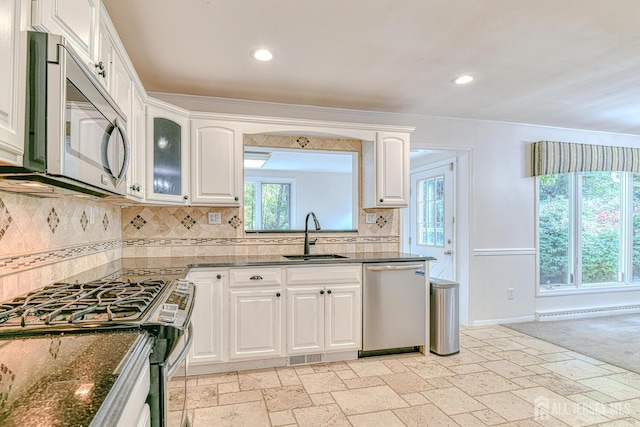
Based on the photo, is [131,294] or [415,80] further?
[415,80]

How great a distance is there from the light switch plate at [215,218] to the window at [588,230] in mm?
3811

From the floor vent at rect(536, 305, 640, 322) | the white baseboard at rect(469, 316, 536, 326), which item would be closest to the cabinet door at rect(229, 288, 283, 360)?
the white baseboard at rect(469, 316, 536, 326)

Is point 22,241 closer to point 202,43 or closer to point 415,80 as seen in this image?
point 202,43

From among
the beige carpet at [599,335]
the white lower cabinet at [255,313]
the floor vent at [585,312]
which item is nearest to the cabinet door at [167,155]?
the white lower cabinet at [255,313]

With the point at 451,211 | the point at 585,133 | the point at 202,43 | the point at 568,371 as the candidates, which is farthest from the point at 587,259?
the point at 202,43

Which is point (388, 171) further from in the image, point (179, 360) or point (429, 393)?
point (179, 360)

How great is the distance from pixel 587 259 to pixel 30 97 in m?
5.87

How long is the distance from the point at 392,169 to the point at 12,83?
2955mm

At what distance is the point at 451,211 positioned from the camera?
14.4ft

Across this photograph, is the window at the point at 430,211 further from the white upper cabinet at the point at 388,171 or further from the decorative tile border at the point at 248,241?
the white upper cabinet at the point at 388,171

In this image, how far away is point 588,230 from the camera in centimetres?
482

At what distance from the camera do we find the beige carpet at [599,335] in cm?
319

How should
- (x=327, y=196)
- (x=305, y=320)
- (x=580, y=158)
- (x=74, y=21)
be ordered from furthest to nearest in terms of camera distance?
1. (x=580, y=158)
2. (x=327, y=196)
3. (x=305, y=320)
4. (x=74, y=21)

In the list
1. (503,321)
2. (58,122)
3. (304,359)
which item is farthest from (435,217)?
(58,122)
